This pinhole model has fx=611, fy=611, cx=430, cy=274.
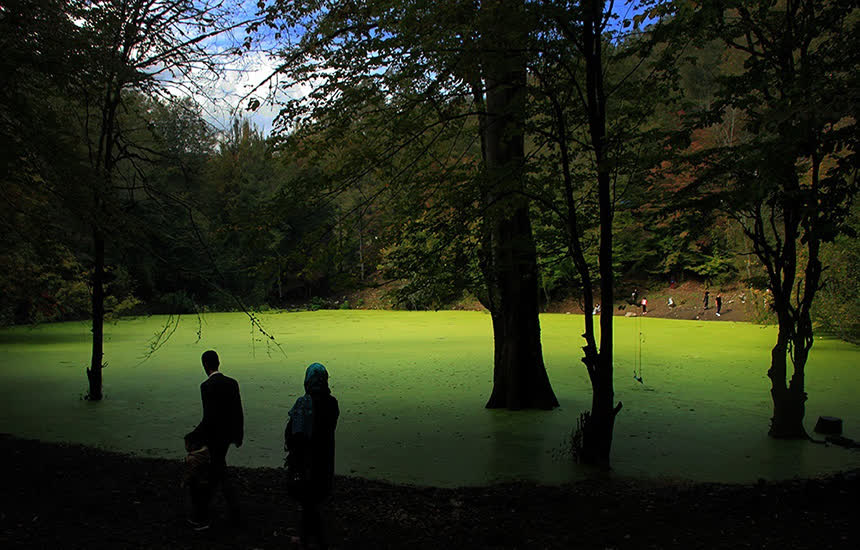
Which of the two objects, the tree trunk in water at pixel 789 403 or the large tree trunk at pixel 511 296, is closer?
the tree trunk in water at pixel 789 403

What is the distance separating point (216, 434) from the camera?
130 inches

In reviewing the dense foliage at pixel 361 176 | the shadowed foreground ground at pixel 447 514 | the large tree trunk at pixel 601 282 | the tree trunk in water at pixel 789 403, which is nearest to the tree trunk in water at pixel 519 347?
the dense foliage at pixel 361 176

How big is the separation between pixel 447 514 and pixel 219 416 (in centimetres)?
145

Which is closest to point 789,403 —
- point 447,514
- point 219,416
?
point 447,514

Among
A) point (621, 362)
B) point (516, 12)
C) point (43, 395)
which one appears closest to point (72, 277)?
point (43, 395)

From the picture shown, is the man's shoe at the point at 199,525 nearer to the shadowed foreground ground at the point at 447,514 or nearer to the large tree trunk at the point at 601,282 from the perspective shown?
the shadowed foreground ground at the point at 447,514

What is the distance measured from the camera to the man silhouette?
3268 millimetres

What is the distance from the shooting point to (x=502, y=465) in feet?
16.4

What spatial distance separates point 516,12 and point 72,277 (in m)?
12.6

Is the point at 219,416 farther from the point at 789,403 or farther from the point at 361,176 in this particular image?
the point at 789,403

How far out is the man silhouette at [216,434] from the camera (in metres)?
3.27

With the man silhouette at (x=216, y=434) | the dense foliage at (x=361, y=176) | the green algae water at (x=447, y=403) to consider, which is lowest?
the green algae water at (x=447, y=403)

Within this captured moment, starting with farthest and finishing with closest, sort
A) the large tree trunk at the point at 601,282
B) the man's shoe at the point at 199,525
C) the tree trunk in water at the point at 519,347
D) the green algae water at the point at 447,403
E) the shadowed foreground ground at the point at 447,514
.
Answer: the tree trunk in water at the point at 519,347
the green algae water at the point at 447,403
the large tree trunk at the point at 601,282
the man's shoe at the point at 199,525
the shadowed foreground ground at the point at 447,514

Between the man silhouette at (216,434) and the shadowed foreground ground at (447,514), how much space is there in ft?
0.39
